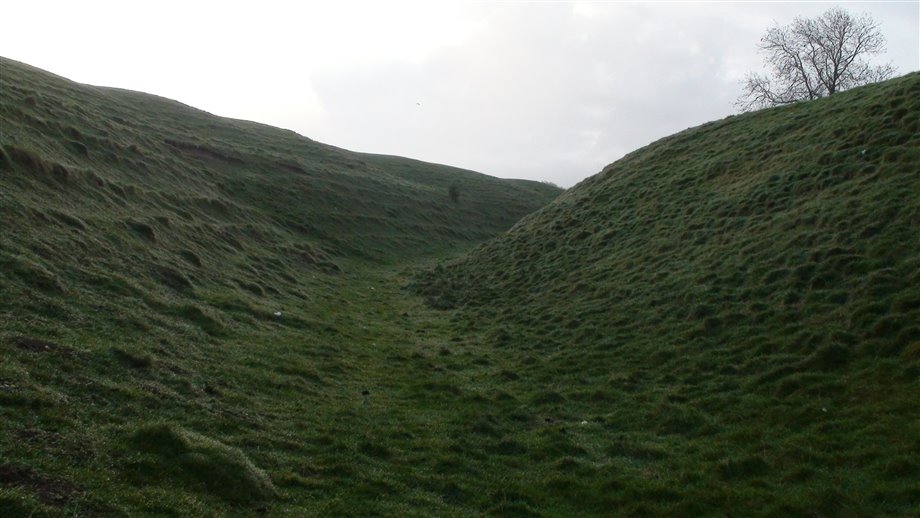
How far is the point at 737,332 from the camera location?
2011 cm

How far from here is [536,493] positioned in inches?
523

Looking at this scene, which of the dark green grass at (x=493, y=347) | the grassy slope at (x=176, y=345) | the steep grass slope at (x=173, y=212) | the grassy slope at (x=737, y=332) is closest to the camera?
the grassy slope at (x=176, y=345)

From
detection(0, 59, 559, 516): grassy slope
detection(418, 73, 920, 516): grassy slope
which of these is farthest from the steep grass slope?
detection(418, 73, 920, 516): grassy slope

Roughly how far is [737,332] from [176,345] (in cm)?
1668

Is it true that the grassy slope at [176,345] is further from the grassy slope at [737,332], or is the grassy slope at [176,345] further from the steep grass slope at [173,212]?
the grassy slope at [737,332]

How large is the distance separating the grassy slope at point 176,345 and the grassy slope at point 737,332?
146 inches

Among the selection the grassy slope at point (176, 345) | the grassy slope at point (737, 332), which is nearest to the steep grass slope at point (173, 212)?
the grassy slope at point (176, 345)

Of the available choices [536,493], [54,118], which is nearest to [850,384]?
[536,493]

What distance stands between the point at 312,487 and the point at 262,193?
4524 cm

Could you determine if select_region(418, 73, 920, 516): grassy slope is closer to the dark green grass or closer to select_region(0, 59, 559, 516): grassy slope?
the dark green grass

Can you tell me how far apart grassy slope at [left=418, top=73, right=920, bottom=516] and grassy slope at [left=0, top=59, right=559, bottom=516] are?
146 inches

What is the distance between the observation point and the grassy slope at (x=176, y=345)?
10938mm

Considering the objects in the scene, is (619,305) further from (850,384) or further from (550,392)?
(850,384)

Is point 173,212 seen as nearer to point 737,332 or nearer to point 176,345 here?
point 176,345
